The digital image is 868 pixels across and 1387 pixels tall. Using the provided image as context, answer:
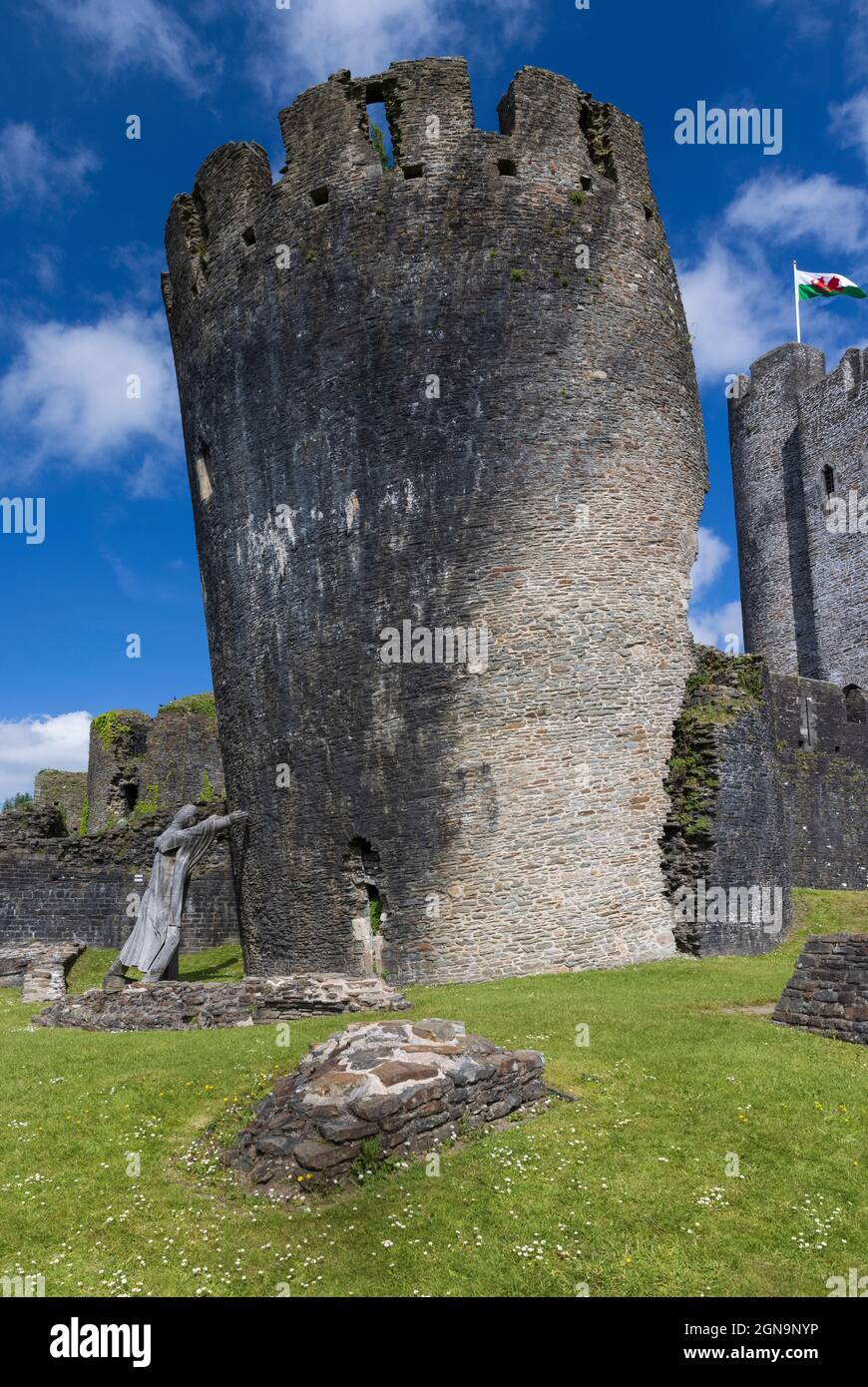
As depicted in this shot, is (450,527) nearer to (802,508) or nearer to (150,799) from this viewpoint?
(150,799)

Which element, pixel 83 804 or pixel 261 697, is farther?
pixel 83 804

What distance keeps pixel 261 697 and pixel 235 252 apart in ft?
30.7

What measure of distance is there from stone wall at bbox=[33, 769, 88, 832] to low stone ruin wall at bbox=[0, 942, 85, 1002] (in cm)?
1833

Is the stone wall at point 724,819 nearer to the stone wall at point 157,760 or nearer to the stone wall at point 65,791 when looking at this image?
the stone wall at point 157,760

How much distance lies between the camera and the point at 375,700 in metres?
17.6

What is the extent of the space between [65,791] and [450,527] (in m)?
30.5

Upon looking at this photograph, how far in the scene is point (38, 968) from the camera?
20234 mm

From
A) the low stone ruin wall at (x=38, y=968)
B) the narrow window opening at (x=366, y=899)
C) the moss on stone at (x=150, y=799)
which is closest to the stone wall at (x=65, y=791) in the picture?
the moss on stone at (x=150, y=799)

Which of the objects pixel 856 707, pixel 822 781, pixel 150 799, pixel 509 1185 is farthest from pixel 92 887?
pixel 856 707

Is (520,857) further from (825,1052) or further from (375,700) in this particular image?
(825,1052)

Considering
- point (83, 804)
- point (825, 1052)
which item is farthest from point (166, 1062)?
point (83, 804)

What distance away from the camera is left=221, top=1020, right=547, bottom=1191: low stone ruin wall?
→ 7.25m

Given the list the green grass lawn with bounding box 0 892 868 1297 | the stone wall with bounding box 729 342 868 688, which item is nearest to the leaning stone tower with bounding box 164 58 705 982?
the green grass lawn with bounding box 0 892 868 1297
